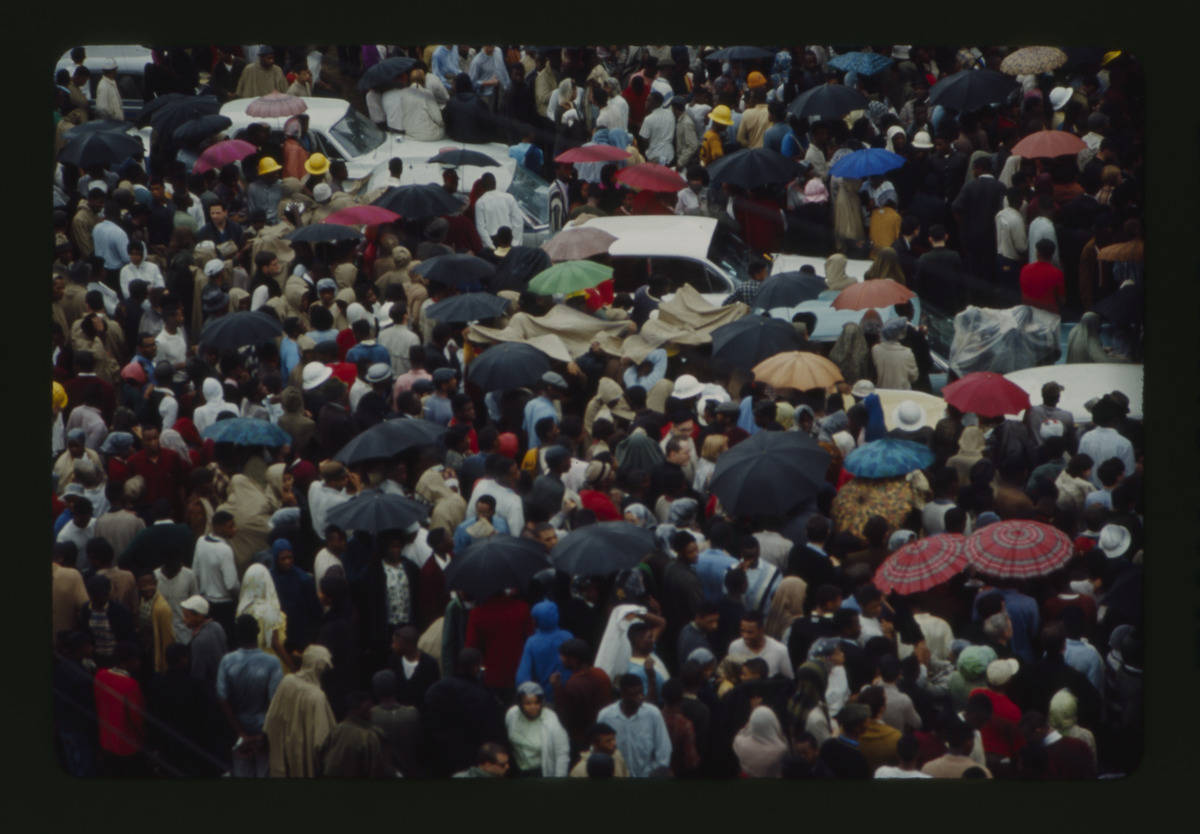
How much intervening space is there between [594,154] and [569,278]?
3.45m

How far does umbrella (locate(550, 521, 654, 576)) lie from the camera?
9.61m

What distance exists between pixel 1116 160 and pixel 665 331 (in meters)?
4.93

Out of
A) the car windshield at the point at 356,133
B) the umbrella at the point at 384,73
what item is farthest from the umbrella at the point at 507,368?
the umbrella at the point at 384,73

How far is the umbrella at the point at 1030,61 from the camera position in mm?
16906

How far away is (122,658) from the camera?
9.18m

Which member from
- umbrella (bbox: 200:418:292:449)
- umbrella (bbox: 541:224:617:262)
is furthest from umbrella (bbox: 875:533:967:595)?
umbrella (bbox: 541:224:617:262)

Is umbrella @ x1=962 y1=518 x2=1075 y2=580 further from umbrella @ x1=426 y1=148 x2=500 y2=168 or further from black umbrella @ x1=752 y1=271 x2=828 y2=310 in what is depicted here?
umbrella @ x1=426 y1=148 x2=500 y2=168

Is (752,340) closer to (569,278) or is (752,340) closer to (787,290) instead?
(787,290)

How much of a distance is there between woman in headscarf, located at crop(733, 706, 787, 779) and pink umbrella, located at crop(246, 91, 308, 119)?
10.7m

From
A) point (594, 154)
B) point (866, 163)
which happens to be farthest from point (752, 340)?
point (594, 154)

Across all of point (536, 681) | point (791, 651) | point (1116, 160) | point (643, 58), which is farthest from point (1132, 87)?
point (643, 58)

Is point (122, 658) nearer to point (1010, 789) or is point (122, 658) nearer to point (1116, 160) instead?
point (1010, 789)

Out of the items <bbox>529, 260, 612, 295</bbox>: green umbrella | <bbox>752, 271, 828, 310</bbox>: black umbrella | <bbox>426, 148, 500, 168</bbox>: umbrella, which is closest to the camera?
<bbox>752, 271, 828, 310</bbox>: black umbrella

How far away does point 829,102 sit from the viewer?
17.7 meters
